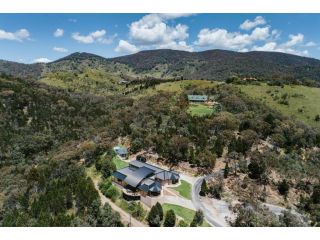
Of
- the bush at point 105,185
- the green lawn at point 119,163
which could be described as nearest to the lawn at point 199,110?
the green lawn at point 119,163

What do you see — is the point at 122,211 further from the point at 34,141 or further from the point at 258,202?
the point at 34,141

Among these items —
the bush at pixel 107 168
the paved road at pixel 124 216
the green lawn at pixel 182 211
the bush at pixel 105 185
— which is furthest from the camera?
the bush at pixel 107 168

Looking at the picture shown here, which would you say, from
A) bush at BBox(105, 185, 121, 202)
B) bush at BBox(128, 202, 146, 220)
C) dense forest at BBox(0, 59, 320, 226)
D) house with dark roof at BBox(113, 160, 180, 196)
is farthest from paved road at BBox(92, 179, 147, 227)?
house with dark roof at BBox(113, 160, 180, 196)

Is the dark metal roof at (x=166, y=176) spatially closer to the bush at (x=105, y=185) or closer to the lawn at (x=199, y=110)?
the bush at (x=105, y=185)

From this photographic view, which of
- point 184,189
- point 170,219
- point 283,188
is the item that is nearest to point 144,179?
point 184,189

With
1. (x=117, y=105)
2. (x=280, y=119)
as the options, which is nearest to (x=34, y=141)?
(x=117, y=105)

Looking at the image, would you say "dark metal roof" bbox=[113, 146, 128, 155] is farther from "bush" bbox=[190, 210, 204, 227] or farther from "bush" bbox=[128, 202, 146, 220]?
"bush" bbox=[190, 210, 204, 227]
